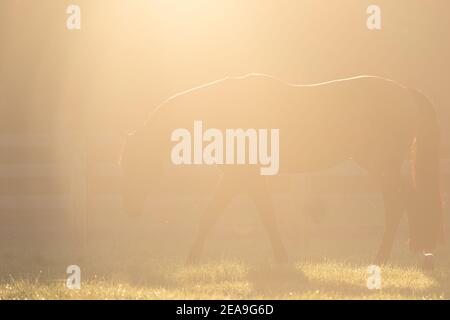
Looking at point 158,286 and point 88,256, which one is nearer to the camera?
point 158,286

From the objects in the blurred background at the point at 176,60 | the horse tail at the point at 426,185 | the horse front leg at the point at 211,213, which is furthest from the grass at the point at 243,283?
the blurred background at the point at 176,60

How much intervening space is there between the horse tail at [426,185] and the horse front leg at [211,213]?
1632mm

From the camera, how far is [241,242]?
8609 millimetres

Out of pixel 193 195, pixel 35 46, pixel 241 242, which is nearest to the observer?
pixel 241 242

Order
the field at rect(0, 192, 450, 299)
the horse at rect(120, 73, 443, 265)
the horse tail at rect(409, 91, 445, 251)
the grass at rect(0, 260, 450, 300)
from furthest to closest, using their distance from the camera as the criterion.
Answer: the horse at rect(120, 73, 443, 265) < the horse tail at rect(409, 91, 445, 251) < the field at rect(0, 192, 450, 299) < the grass at rect(0, 260, 450, 300)

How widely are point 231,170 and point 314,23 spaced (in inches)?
254

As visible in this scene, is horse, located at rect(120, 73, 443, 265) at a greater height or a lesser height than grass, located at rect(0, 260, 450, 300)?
greater

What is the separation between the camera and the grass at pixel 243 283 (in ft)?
17.3

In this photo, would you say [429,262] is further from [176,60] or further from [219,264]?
[176,60]

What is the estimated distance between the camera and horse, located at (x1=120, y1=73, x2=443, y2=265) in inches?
267

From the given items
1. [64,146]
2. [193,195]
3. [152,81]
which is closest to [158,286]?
[64,146]

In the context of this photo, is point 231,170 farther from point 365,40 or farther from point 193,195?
point 365,40

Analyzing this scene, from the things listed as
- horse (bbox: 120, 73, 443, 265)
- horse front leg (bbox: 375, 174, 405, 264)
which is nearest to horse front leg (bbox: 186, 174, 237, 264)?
horse (bbox: 120, 73, 443, 265)

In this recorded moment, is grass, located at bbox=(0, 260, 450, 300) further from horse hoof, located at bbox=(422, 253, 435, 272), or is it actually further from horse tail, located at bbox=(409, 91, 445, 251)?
horse tail, located at bbox=(409, 91, 445, 251)
